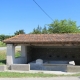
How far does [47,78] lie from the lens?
12.9 metres

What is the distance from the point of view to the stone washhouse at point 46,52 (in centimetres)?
1848

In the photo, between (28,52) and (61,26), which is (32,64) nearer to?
(28,52)

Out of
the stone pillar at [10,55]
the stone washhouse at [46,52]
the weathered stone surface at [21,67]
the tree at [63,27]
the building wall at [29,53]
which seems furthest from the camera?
the tree at [63,27]

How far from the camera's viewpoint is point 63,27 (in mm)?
48938

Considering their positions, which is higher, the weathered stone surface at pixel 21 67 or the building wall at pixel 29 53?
the building wall at pixel 29 53

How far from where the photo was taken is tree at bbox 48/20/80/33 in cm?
4872

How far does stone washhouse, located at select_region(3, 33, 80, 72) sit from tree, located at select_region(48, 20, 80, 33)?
2572 centimetres

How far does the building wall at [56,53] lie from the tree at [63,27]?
2561 cm

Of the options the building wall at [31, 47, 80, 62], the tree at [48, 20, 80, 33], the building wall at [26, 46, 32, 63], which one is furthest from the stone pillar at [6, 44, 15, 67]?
the tree at [48, 20, 80, 33]

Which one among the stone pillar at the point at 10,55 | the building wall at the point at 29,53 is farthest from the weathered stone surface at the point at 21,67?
the building wall at the point at 29,53

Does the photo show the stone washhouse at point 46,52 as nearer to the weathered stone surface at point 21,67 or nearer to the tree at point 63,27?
the weathered stone surface at point 21,67

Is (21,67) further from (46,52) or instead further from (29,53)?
(46,52)

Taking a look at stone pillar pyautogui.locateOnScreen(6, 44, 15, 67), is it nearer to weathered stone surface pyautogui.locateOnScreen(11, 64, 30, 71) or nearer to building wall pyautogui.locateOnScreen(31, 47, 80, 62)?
weathered stone surface pyautogui.locateOnScreen(11, 64, 30, 71)

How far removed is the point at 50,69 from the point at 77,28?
34.5 m
